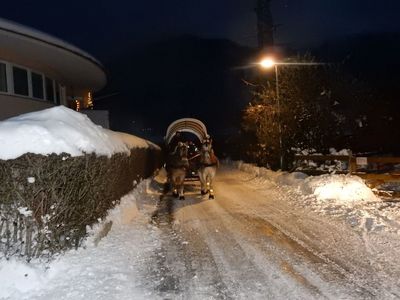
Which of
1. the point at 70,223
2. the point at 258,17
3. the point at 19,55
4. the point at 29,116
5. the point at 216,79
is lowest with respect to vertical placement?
the point at 70,223

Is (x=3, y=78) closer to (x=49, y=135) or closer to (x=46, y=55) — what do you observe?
(x=46, y=55)

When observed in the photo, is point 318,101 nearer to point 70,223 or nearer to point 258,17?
point 258,17

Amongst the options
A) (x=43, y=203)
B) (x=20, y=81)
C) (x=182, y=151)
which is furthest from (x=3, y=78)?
(x=43, y=203)

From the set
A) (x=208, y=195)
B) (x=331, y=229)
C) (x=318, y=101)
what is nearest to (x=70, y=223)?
(x=331, y=229)

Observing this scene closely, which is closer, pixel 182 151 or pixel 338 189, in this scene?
pixel 338 189

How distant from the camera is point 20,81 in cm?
1734

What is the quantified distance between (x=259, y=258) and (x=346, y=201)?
6047mm

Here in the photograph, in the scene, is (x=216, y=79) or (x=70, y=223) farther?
(x=216, y=79)

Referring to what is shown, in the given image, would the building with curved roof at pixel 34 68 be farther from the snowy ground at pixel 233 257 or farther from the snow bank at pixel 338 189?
the snow bank at pixel 338 189

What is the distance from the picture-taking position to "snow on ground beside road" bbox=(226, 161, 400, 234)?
9953mm

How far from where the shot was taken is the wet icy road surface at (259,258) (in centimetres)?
634

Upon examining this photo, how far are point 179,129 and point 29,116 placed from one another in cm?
2926

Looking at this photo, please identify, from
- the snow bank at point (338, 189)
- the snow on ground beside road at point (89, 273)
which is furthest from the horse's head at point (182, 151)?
the snow on ground beside road at point (89, 273)

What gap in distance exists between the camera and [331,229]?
32.6 feet
